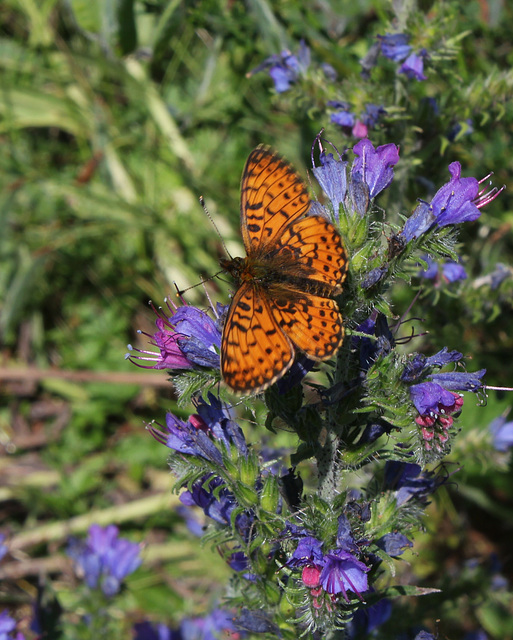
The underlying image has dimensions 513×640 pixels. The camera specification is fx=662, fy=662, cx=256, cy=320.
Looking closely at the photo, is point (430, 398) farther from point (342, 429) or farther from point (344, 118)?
point (344, 118)

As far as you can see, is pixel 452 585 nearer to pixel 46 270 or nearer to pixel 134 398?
pixel 134 398

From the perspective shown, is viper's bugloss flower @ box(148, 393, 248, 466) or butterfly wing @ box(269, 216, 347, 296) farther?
viper's bugloss flower @ box(148, 393, 248, 466)

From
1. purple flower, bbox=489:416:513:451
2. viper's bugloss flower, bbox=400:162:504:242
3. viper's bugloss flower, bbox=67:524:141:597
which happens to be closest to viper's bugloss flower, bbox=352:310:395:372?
viper's bugloss flower, bbox=400:162:504:242

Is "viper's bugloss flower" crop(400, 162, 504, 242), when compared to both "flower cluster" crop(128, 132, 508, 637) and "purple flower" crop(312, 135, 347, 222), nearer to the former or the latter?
"flower cluster" crop(128, 132, 508, 637)

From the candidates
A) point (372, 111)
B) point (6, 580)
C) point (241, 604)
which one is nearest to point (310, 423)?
point (241, 604)

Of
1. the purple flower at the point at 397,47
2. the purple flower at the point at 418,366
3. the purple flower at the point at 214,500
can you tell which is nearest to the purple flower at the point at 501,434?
the purple flower at the point at 418,366

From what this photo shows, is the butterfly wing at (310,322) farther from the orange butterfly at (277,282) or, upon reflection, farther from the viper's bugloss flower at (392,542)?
the viper's bugloss flower at (392,542)
